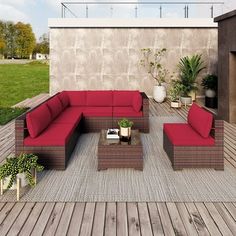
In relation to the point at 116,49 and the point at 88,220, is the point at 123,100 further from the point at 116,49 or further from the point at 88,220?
the point at 116,49

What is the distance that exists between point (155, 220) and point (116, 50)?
11039 millimetres

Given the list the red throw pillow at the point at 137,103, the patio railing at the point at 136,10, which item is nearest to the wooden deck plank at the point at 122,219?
the red throw pillow at the point at 137,103

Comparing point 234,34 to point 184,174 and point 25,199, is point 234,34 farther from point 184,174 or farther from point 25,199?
point 25,199

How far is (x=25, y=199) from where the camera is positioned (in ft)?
13.1

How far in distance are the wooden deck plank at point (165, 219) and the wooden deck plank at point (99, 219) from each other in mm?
639

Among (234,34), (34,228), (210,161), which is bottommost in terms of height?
(34,228)

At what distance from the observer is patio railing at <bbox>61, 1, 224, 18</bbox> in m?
13.6

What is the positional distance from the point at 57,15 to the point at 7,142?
862 cm

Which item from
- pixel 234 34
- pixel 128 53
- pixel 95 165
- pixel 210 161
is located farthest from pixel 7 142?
pixel 128 53

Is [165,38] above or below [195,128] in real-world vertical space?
above

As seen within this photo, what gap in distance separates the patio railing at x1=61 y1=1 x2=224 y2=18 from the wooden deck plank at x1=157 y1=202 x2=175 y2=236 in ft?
36.6

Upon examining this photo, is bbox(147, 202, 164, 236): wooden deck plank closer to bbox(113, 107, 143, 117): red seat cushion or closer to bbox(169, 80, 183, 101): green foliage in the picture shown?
bbox(113, 107, 143, 117): red seat cushion

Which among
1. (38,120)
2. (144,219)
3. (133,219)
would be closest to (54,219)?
(133,219)

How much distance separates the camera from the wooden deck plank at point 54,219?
3.27m
